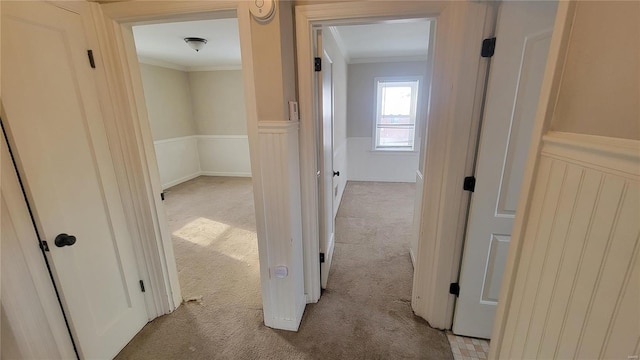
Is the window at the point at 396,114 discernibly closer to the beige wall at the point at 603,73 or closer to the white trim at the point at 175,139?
the white trim at the point at 175,139

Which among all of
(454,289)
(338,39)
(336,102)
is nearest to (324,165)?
(454,289)

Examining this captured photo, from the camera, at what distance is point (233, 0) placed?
1328 mm

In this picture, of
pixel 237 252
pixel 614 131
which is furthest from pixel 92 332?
pixel 614 131

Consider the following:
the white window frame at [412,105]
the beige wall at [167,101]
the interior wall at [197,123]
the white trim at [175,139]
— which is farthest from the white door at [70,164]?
the white window frame at [412,105]

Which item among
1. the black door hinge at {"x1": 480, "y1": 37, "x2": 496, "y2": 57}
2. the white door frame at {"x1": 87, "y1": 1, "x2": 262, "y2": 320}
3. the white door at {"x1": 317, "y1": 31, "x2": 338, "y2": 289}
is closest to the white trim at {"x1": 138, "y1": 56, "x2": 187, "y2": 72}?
the white door frame at {"x1": 87, "y1": 1, "x2": 262, "y2": 320}

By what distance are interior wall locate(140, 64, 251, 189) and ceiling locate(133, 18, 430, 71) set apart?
0.27 meters

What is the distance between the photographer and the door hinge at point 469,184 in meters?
1.48

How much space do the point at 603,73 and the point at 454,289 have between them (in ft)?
4.92

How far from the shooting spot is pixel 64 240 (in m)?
1.25

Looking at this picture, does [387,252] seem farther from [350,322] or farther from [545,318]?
[545,318]

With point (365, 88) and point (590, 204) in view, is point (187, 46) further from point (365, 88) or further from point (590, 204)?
point (590, 204)

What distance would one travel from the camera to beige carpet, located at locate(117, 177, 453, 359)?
5.36 feet

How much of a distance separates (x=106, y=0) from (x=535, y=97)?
2329mm

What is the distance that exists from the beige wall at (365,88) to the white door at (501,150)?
365cm
